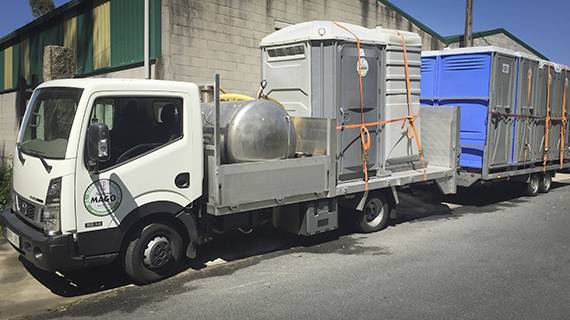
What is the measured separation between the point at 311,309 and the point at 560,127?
406 inches

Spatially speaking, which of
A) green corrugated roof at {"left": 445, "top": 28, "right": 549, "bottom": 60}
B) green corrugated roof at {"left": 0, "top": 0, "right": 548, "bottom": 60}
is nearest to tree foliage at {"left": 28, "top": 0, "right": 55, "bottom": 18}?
green corrugated roof at {"left": 0, "top": 0, "right": 548, "bottom": 60}

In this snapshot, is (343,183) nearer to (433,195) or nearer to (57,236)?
(57,236)

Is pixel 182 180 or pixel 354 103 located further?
pixel 354 103

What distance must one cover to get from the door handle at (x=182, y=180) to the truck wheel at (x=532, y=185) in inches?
359

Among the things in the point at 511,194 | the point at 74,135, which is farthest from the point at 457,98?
the point at 74,135

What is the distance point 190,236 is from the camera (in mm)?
5957

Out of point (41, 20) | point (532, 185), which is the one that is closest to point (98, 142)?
point (532, 185)

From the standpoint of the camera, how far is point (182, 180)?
19.2 ft

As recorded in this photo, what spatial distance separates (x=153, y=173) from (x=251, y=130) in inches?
51.9

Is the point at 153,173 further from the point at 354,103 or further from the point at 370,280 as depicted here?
the point at 354,103

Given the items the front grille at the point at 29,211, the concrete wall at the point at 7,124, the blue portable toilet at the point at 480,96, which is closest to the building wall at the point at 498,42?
the blue portable toilet at the point at 480,96

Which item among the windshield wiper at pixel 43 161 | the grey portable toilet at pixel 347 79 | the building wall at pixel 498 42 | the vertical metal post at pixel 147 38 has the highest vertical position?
the building wall at pixel 498 42

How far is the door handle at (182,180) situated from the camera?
579 centimetres

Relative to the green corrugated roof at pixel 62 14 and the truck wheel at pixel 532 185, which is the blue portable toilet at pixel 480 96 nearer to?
the truck wheel at pixel 532 185
